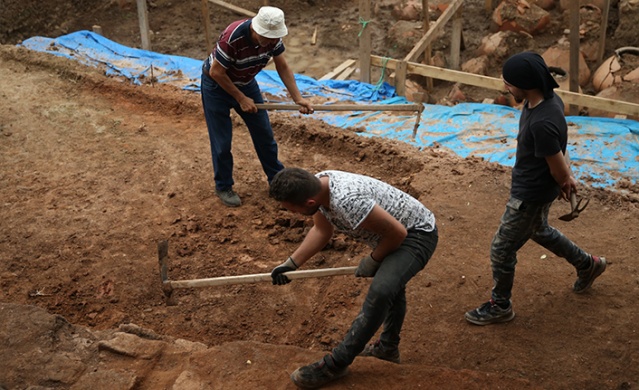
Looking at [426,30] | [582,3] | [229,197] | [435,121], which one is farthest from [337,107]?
[582,3]

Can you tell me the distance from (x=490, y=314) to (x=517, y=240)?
1.99 feet

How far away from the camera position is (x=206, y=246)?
5.80 m

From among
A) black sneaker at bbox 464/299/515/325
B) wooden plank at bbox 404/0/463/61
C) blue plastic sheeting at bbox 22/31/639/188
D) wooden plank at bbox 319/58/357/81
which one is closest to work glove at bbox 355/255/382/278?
black sneaker at bbox 464/299/515/325

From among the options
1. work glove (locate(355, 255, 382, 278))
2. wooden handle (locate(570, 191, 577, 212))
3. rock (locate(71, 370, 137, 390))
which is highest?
wooden handle (locate(570, 191, 577, 212))

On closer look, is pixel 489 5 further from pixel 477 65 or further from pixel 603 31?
pixel 603 31

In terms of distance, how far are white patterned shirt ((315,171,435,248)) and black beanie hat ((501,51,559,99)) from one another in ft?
2.96

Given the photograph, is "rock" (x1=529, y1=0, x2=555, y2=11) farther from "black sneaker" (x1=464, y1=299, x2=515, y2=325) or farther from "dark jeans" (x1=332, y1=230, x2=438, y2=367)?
"dark jeans" (x1=332, y1=230, x2=438, y2=367)

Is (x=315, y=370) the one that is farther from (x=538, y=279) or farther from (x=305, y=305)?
(x=538, y=279)

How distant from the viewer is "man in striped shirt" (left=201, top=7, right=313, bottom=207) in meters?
5.39

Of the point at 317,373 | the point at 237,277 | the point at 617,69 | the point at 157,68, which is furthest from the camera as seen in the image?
the point at 157,68

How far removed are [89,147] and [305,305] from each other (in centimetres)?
370

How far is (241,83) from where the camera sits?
5848mm

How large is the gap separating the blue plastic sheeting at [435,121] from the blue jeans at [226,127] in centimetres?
161

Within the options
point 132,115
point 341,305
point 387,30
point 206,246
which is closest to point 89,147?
point 132,115
